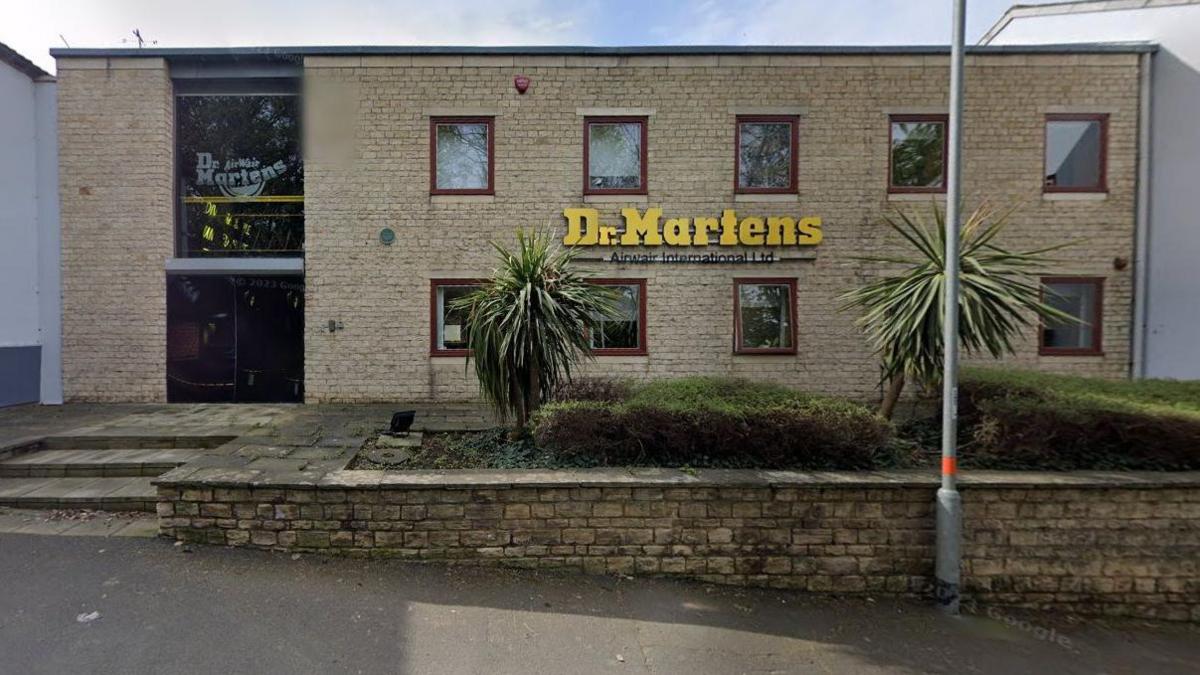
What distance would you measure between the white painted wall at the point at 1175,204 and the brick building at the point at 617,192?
0.37 metres

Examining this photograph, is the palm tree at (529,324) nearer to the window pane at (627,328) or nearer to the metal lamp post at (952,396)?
the metal lamp post at (952,396)

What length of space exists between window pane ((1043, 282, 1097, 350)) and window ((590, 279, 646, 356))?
6799 mm

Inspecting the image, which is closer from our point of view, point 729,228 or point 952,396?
point 952,396

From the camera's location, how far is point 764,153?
933cm

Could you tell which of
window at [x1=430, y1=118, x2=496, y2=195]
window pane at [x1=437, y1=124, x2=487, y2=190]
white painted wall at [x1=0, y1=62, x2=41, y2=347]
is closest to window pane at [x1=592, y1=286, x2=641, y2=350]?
window at [x1=430, y1=118, x2=496, y2=195]

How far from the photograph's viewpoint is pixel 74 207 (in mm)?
9016

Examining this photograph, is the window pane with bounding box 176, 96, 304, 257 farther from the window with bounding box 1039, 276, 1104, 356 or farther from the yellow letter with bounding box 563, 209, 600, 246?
the window with bounding box 1039, 276, 1104, 356

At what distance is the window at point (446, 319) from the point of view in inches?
361

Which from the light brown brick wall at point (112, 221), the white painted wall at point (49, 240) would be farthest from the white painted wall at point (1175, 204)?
the white painted wall at point (49, 240)

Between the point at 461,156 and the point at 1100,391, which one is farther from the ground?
the point at 461,156

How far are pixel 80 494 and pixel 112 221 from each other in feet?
19.8

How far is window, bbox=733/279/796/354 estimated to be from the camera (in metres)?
9.28

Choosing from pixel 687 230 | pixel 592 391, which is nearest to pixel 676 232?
pixel 687 230

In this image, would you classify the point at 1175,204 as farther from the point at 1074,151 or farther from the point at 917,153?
the point at 917,153
